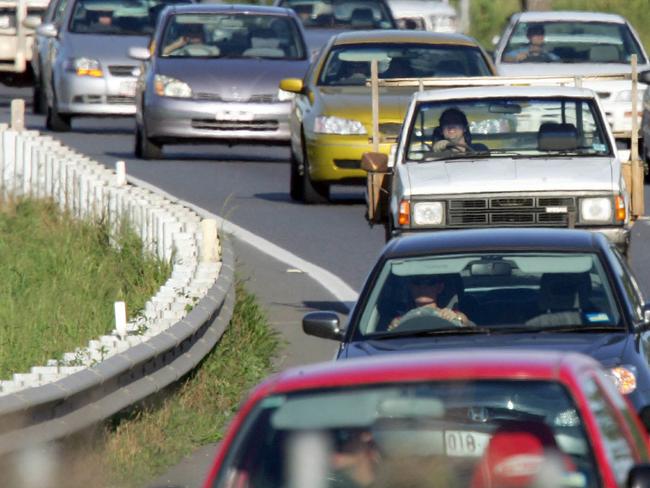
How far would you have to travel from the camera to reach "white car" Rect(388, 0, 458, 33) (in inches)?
1590

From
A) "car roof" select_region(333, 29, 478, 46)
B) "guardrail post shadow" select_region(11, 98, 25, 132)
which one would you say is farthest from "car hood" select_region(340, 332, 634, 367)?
"car roof" select_region(333, 29, 478, 46)

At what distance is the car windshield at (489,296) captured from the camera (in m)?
9.39

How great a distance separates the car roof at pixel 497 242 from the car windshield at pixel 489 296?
0.12 ft

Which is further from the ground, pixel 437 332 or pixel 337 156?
pixel 437 332

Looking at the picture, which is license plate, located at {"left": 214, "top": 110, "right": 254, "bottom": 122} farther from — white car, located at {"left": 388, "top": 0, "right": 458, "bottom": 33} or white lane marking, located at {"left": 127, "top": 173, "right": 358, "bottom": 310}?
white car, located at {"left": 388, "top": 0, "right": 458, "bottom": 33}

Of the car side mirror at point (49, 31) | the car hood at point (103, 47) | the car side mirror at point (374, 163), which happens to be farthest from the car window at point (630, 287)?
the car side mirror at point (49, 31)

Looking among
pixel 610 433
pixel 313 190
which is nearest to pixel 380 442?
pixel 610 433

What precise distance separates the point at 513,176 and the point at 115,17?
15.8 metres

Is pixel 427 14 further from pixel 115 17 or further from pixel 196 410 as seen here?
pixel 196 410

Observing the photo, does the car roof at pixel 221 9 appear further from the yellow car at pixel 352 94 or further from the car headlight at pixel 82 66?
the yellow car at pixel 352 94

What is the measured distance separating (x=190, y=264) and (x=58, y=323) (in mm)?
927

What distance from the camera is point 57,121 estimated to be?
29141mm

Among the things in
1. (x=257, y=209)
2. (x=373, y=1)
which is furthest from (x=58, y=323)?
(x=373, y=1)

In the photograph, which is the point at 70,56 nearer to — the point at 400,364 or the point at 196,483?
the point at 196,483
